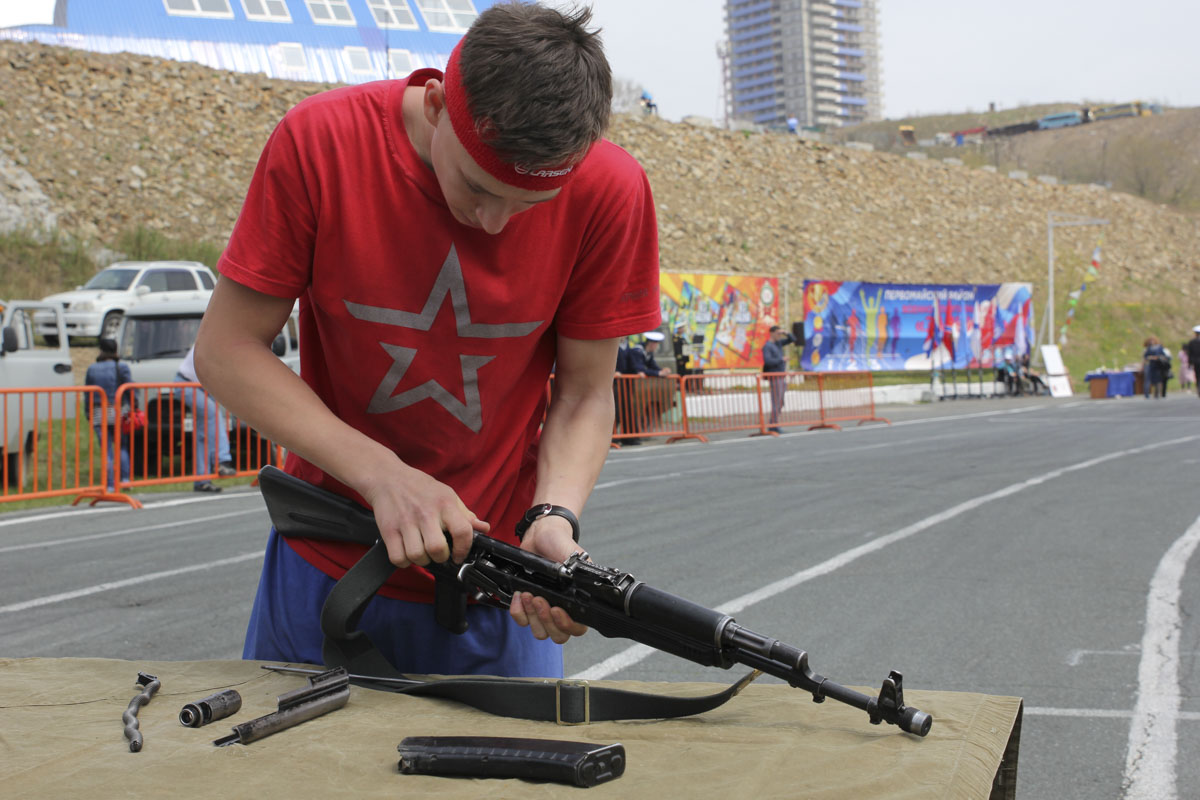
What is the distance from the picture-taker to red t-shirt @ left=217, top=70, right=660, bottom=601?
1883mm

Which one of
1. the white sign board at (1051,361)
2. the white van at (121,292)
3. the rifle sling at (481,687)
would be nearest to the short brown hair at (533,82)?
the rifle sling at (481,687)

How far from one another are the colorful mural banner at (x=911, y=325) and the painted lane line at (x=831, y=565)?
2001 centimetres

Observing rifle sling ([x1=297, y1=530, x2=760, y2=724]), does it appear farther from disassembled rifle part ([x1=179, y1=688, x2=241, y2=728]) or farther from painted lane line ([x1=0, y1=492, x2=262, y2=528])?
painted lane line ([x1=0, y1=492, x2=262, y2=528])

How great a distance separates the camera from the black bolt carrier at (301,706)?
1.58 meters

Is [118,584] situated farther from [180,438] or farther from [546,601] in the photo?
[180,438]

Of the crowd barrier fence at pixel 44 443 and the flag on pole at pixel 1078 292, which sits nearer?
the crowd barrier fence at pixel 44 443

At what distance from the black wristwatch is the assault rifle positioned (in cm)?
16

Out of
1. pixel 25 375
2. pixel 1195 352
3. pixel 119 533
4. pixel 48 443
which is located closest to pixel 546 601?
pixel 119 533

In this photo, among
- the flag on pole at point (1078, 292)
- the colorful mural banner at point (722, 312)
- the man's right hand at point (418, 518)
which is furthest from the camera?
the flag on pole at point (1078, 292)

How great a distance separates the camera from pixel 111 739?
5.26 feet

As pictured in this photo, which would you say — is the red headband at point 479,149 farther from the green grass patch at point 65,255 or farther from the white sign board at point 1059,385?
the white sign board at point 1059,385

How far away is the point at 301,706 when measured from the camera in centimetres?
171

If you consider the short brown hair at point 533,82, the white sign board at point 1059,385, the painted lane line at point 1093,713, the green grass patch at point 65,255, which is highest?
the green grass patch at point 65,255

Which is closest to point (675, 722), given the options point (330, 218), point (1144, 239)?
point (330, 218)
